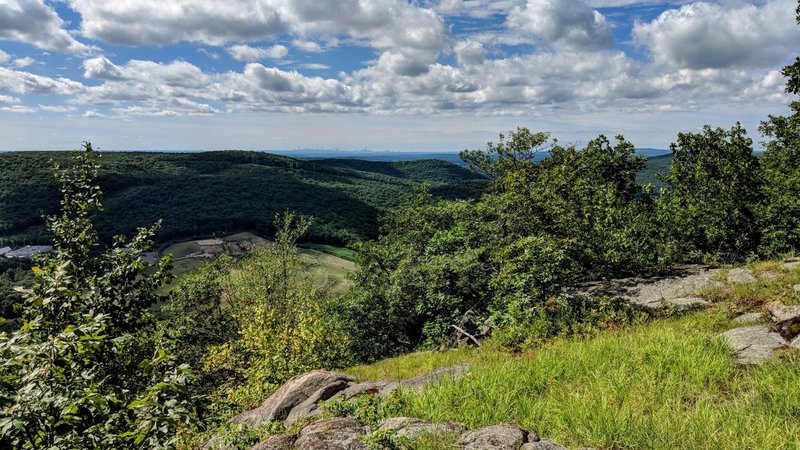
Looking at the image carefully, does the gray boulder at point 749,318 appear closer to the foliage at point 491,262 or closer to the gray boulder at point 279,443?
the foliage at point 491,262

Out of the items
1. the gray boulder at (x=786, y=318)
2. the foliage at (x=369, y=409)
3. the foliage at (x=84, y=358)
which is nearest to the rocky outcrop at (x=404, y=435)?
the foliage at (x=369, y=409)

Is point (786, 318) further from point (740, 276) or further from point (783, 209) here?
point (783, 209)

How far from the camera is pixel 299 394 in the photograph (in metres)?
10.7

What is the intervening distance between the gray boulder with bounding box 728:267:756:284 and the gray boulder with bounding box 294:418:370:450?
1616cm

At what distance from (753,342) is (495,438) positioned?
261 inches

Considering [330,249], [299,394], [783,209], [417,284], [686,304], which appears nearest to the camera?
[299,394]

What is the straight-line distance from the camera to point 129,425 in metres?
5.74

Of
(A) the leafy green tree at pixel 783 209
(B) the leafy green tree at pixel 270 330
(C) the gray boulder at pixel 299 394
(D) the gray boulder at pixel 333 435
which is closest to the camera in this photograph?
(D) the gray boulder at pixel 333 435

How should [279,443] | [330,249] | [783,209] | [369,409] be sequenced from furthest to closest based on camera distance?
[330,249], [783,209], [369,409], [279,443]

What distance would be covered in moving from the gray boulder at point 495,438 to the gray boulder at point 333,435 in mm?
1259

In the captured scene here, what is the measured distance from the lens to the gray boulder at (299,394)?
10.4 meters

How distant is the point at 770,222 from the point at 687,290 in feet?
54.2

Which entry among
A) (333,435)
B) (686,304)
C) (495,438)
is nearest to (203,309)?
(333,435)

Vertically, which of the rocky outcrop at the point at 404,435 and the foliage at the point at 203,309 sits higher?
the rocky outcrop at the point at 404,435
